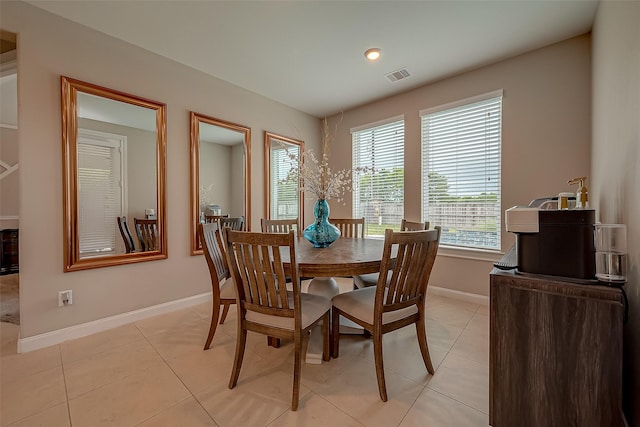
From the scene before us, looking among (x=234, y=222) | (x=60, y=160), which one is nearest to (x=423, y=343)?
(x=234, y=222)

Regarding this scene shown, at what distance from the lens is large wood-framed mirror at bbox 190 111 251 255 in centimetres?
302

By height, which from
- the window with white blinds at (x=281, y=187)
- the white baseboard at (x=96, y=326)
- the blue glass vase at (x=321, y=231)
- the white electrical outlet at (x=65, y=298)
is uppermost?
the window with white blinds at (x=281, y=187)

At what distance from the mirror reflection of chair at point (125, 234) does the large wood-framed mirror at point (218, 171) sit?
59cm

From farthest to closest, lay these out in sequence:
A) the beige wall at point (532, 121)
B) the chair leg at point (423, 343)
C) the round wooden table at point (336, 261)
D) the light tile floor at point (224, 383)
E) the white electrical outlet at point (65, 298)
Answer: the beige wall at point (532, 121) → the white electrical outlet at point (65, 298) → the chair leg at point (423, 343) → the round wooden table at point (336, 261) → the light tile floor at point (224, 383)

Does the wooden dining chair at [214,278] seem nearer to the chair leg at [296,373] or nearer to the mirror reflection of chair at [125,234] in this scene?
the chair leg at [296,373]

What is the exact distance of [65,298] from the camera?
2.20 meters

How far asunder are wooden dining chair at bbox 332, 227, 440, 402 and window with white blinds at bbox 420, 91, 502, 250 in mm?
1758

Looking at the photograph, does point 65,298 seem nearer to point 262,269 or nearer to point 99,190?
point 99,190

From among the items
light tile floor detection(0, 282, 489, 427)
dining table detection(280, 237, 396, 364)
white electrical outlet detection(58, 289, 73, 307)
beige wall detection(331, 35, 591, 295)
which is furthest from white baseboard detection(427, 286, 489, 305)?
white electrical outlet detection(58, 289, 73, 307)

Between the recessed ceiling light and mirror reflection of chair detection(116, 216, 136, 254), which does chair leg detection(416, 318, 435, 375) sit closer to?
the recessed ceiling light

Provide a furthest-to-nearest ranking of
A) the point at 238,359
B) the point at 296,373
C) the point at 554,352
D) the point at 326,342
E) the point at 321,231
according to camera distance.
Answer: the point at 321,231 → the point at 326,342 → the point at 238,359 → the point at 296,373 → the point at 554,352

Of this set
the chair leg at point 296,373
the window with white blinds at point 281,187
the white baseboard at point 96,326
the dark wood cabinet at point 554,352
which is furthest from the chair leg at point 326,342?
the window with white blinds at point 281,187

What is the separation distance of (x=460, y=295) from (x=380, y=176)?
1893 millimetres

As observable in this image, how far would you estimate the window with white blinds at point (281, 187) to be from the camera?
153 inches
